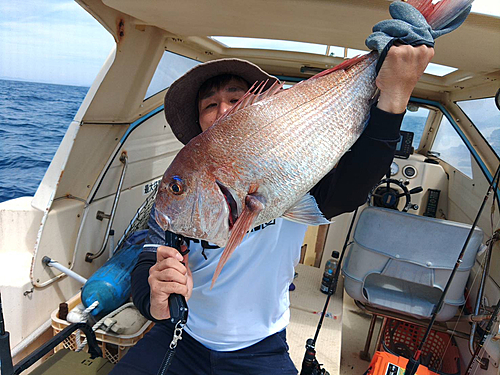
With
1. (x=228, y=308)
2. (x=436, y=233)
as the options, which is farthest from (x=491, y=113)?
(x=228, y=308)

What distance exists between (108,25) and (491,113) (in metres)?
3.64

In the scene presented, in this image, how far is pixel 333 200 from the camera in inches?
57.1

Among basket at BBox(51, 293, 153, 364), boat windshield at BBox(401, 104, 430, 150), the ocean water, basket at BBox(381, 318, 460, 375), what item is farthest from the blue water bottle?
boat windshield at BBox(401, 104, 430, 150)

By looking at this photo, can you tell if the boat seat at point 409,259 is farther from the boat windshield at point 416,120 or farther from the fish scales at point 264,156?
the boat windshield at point 416,120

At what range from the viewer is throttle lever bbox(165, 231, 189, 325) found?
1.14 meters

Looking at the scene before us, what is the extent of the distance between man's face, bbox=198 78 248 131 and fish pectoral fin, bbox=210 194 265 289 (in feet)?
2.15

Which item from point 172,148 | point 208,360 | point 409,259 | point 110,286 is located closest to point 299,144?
point 208,360

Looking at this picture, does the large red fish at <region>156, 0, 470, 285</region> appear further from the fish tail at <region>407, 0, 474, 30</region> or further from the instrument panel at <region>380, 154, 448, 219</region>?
the instrument panel at <region>380, 154, 448, 219</region>

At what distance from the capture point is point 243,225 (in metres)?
0.92

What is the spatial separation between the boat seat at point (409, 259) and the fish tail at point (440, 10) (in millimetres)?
1989

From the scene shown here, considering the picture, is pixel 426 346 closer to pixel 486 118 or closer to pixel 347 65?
pixel 486 118

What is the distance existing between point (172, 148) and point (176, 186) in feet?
12.6

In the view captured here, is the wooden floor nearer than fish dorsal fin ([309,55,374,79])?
No

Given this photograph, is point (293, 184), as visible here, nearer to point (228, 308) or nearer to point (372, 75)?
point (372, 75)
